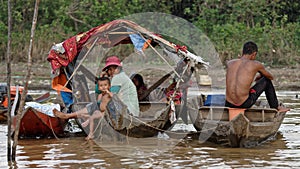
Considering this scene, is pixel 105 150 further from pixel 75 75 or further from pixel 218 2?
pixel 218 2

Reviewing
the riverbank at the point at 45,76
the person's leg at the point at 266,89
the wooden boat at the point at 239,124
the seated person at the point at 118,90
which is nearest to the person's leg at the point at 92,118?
the seated person at the point at 118,90

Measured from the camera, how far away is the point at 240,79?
9.15 metres

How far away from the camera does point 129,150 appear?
8.94 metres

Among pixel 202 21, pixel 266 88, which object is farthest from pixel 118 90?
pixel 202 21

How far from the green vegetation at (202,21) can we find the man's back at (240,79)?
38.0 ft

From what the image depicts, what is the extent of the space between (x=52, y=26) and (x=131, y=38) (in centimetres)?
1203

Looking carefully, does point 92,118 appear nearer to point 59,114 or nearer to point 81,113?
point 81,113

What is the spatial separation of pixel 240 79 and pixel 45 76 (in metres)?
11.4

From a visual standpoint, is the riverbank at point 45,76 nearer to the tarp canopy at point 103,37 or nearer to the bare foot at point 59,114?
the tarp canopy at point 103,37

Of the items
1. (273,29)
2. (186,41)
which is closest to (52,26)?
(186,41)

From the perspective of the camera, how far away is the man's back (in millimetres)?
9133

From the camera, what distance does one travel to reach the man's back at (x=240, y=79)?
9.13 metres

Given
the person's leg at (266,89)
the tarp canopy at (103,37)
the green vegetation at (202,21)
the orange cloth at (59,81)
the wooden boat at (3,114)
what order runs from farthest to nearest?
the green vegetation at (202,21)
the wooden boat at (3,114)
the orange cloth at (59,81)
the tarp canopy at (103,37)
the person's leg at (266,89)

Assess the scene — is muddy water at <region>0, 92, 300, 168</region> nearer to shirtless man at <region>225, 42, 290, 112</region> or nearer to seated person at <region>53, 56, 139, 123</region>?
seated person at <region>53, 56, 139, 123</region>
